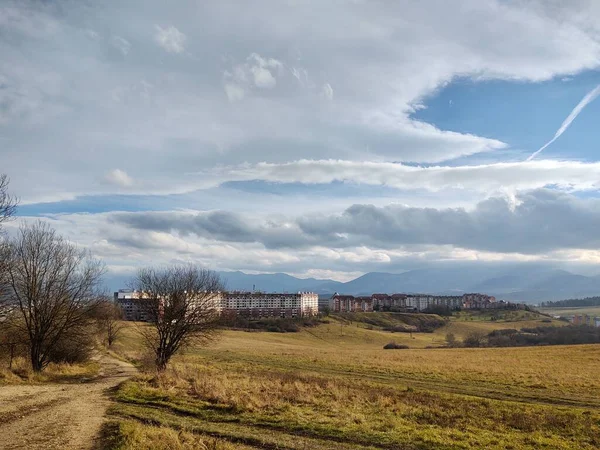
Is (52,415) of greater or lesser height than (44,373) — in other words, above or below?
above

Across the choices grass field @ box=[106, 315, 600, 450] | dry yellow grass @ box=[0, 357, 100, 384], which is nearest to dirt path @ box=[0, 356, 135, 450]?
grass field @ box=[106, 315, 600, 450]

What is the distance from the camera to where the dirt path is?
1292 cm

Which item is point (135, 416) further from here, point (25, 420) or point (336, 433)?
point (336, 433)

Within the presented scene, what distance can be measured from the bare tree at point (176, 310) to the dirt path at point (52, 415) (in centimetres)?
802

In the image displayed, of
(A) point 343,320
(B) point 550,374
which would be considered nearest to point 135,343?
(B) point 550,374

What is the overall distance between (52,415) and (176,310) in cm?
1681

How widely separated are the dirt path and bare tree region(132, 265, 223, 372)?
8.02 metres

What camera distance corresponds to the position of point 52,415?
16703 mm

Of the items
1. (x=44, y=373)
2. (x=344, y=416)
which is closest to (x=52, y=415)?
(x=344, y=416)

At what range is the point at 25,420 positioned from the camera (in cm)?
1583

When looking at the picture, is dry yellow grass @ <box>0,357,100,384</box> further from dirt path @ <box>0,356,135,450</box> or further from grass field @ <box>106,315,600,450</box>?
grass field @ <box>106,315,600,450</box>

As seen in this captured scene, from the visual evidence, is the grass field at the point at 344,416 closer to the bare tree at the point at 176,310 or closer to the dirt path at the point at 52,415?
the dirt path at the point at 52,415

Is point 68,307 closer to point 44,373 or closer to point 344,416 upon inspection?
point 44,373

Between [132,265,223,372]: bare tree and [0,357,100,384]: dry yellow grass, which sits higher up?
[132,265,223,372]: bare tree
